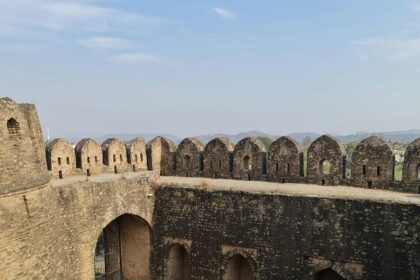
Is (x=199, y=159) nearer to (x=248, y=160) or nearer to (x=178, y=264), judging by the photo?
(x=248, y=160)

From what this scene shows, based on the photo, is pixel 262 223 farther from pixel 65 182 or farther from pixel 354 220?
pixel 65 182

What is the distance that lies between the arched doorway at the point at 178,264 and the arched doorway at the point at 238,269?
1.39 m

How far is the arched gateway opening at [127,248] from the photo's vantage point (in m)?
12.1

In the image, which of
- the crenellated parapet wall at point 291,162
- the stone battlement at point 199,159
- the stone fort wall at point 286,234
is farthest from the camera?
the crenellated parapet wall at point 291,162

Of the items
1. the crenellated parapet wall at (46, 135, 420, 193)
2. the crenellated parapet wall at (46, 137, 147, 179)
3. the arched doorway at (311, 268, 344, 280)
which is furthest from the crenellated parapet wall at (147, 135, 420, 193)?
the arched doorway at (311, 268, 344, 280)

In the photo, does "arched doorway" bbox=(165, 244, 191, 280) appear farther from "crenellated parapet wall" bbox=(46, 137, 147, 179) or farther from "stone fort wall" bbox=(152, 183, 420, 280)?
"crenellated parapet wall" bbox=(46, 137, 147, 179)

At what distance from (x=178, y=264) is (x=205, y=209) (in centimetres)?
241

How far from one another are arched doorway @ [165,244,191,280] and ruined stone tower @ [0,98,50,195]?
4808 mm

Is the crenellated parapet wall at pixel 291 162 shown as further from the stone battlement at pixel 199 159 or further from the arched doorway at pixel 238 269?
the arched doorway at pixel 238 269

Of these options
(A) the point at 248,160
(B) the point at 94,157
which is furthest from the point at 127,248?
(A) the point at 248,160

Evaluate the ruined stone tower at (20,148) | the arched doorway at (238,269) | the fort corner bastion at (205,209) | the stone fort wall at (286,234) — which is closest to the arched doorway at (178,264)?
the fort corner bastion at (205,209)

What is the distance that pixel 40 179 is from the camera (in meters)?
8.25

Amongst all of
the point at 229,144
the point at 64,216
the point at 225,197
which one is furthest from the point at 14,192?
the point at 229,144

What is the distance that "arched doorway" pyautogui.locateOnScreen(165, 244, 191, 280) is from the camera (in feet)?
39.0
